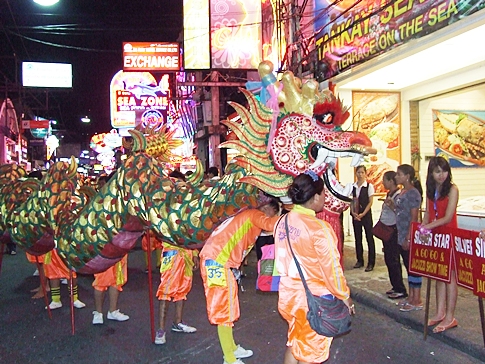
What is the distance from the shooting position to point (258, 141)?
322 centimetres

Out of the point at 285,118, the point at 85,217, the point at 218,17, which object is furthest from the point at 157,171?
the point at 218,17

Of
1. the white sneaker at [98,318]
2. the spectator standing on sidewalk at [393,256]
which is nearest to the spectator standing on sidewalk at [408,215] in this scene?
the spectator standing on sidewalk at [393,256]

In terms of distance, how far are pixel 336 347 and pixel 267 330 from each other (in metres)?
0.83

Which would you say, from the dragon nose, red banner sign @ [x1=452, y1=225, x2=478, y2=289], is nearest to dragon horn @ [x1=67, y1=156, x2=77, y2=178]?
the dragon nose

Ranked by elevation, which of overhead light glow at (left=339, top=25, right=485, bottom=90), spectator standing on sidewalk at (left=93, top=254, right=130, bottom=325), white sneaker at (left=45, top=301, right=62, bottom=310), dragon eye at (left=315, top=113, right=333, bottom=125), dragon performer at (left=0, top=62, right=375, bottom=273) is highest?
overhead light glow at (left=339, top=25, right=485, bottom=90)

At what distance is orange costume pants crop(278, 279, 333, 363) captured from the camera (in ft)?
9.13

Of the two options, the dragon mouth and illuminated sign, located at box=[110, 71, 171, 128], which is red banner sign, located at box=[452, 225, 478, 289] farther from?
illuminated sign, located at box=[110, 71, 171, 128]

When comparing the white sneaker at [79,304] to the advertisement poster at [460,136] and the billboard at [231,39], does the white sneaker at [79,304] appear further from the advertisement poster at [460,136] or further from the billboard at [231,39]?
the billboard at [231,39]

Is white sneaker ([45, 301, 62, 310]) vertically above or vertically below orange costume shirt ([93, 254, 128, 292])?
below

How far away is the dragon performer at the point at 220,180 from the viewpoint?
3.10 meters

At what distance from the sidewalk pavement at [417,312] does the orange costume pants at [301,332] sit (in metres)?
2.15

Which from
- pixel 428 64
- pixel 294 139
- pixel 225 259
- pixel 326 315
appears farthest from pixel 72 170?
pixel 428 64

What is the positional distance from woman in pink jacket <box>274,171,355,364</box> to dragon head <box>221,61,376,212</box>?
1.02 feet

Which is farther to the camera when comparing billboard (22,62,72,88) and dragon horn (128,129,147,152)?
billboard (22,62,72,88)
